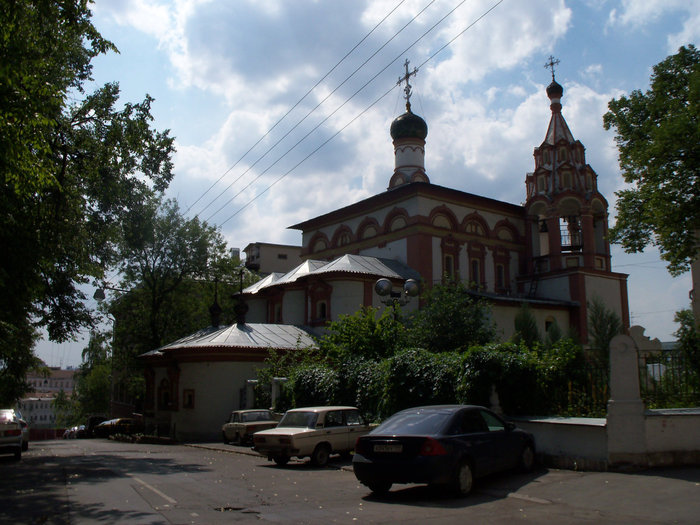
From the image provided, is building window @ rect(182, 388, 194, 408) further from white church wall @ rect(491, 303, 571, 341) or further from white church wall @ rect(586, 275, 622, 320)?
white church wall @ rect(586, 275, 622, 320)

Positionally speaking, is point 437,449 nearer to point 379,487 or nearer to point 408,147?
point 379,487

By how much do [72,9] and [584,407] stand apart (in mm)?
12130

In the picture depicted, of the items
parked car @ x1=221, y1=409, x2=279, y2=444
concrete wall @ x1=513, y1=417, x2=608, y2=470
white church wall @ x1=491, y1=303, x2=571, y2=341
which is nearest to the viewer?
concrete wall @ x1=513, y1=417, x2=608, y2=470

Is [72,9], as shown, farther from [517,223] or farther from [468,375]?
[517,223]

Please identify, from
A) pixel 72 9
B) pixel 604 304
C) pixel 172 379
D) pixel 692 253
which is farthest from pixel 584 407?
pixel 604 304

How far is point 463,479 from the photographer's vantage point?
9500 millimetres

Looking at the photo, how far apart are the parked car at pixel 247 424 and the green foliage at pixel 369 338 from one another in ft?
10.2

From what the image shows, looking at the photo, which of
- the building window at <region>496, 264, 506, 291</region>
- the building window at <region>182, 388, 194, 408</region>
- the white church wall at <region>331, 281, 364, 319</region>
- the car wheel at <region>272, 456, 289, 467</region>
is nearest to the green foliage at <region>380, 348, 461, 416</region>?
the car wheel at <region>272, 456, 289, 467</region>

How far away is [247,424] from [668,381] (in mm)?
13025

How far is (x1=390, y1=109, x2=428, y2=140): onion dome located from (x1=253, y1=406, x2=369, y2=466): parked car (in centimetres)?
2712

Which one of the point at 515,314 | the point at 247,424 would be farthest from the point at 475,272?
the point at 247,424

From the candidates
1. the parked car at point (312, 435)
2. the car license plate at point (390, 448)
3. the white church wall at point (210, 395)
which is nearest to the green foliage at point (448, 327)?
the parked car at point (312, 435)

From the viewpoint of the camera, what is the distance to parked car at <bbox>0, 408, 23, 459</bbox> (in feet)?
55.6

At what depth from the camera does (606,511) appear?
827 cm
